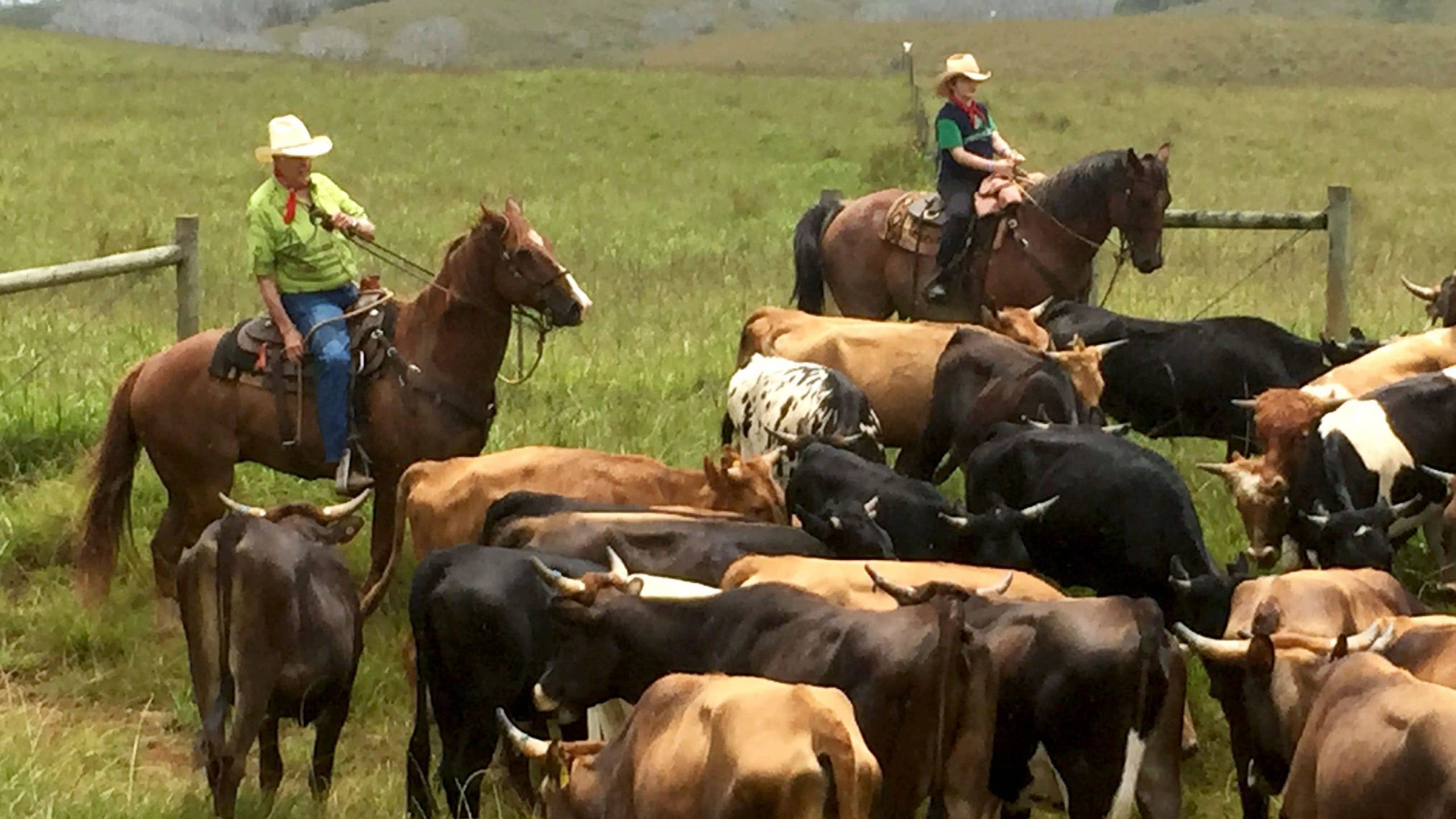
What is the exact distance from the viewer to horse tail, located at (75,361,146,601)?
29.2 ft

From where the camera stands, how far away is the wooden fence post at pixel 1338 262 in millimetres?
12508

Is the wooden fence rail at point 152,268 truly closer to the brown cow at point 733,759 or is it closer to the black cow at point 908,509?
the black cow at point 908,509

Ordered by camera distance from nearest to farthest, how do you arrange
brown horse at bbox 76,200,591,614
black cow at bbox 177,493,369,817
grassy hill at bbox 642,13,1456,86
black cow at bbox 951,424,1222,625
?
black cow at bbox 177,493,369,817 < black cow at bbox 951,424,1222,625 < brown horse at bbox 76,200,591,614 < grassy hill at bbox 642,13,1456,86

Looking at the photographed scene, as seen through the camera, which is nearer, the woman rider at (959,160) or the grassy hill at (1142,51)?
the woman rider at (959,160)

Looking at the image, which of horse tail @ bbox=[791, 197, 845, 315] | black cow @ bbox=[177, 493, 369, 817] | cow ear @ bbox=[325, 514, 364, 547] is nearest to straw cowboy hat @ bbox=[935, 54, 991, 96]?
horse tail @ bbox=[791, 197, 845, 315]

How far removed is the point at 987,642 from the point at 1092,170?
22.3 feet

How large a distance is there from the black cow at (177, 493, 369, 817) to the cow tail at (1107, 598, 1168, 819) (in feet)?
8.99

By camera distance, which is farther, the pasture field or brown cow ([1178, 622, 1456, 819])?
the pasture field

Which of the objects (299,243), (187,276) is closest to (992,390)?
(299,243)

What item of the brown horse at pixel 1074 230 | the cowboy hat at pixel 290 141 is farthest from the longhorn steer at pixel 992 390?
the cowboy hat at pixel 290 141

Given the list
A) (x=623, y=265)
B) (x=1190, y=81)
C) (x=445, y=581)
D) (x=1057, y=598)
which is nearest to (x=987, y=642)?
(x=1057, y=598)

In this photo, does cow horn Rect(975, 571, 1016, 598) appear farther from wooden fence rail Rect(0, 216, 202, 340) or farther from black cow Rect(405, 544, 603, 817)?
wooden fence rail Rect(0, 216, 202, 340)

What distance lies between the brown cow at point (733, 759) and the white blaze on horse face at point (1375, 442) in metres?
4.26

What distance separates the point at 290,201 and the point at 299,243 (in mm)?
200
